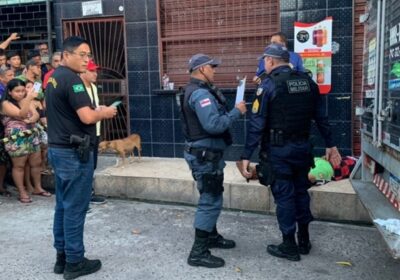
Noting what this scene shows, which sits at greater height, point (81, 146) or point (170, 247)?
point (81, 146)

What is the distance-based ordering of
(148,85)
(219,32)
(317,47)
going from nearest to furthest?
(317,47) < (219,32) < (148,85)

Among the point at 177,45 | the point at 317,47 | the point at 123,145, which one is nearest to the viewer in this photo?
the point at 317,47

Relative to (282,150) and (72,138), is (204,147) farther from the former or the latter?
(72,138)

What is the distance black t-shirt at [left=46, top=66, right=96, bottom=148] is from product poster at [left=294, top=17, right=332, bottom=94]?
147 inches

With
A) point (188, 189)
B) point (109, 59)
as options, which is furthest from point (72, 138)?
point (109, 59)

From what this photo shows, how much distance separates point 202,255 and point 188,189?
6.43 feet

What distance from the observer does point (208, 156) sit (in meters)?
4.11

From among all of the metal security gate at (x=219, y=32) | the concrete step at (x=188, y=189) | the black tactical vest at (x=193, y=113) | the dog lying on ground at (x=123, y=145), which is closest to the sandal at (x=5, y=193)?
the concrete step at (x=188, y=189)

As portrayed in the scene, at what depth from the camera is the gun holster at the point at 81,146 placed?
12.7ft

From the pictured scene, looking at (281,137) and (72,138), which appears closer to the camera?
(72,138)

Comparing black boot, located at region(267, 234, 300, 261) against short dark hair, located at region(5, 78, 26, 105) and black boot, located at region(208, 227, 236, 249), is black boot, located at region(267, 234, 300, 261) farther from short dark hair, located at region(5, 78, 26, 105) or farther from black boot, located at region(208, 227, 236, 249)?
short dark hair, located at region(5, 78, 26, 105)

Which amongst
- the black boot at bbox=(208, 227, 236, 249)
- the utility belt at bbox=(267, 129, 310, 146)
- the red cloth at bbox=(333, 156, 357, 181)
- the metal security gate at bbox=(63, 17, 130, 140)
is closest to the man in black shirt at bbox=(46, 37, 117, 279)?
the black boot at bbox=(208, 227, 236, 249)

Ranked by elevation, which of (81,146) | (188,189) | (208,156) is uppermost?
(81,146)

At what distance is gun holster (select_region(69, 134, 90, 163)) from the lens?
388 cm
